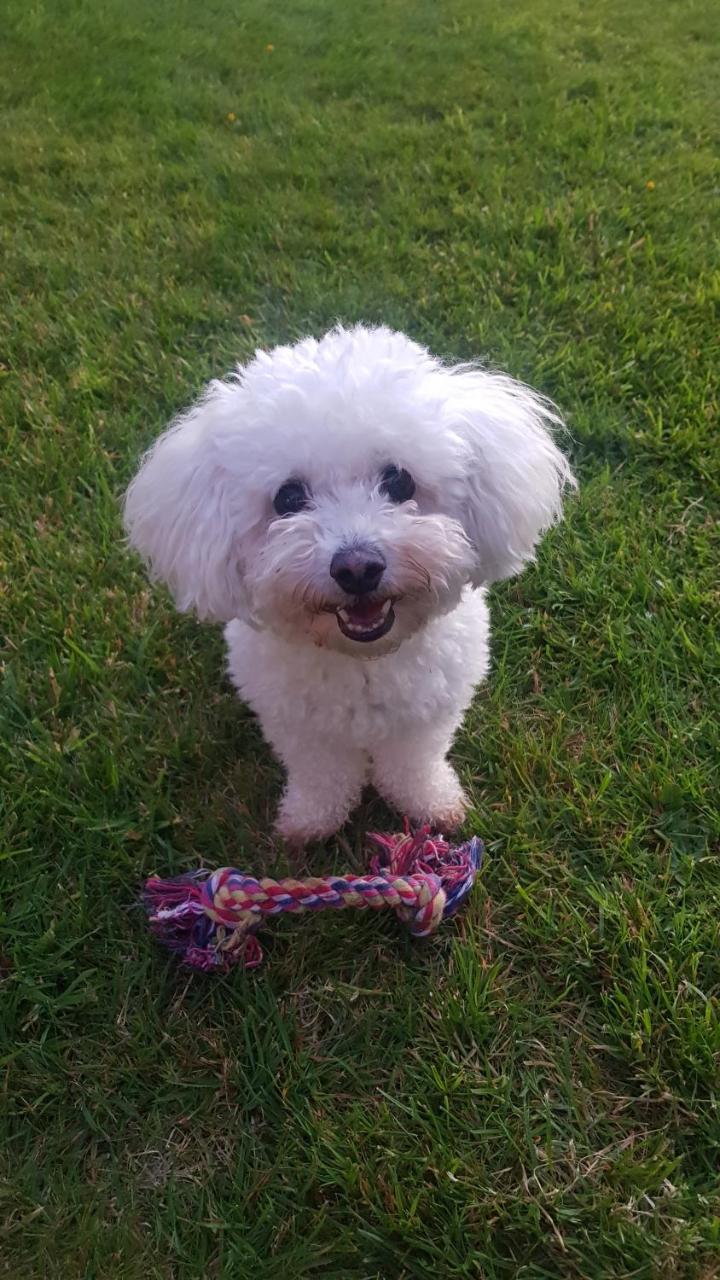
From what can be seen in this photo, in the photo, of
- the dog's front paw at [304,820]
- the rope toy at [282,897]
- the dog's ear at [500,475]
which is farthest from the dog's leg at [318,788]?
the dog's ear at [500,475]

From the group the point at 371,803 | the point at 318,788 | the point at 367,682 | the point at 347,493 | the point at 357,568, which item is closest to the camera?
the point at 357,568

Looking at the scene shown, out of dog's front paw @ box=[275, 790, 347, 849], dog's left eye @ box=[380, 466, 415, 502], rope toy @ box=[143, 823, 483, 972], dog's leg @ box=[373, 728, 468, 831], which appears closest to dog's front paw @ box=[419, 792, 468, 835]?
dog's leg @ box=[373, 728, 468, 831]

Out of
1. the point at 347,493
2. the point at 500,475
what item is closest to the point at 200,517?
the point at 347,493

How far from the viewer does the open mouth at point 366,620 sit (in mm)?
1570

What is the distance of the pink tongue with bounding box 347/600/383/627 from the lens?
156 centimetres

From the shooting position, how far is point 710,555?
2619mm

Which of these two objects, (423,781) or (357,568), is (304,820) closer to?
(423,781)

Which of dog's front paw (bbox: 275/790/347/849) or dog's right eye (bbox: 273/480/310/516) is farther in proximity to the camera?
dog's front paw (bbox: 275/790/347/849)

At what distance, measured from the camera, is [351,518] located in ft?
5.18

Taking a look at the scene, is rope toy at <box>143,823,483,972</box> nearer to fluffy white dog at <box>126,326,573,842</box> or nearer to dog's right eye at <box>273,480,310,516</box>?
fluffy white dog at <box>126,326,573,842</box>

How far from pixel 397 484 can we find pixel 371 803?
995mm

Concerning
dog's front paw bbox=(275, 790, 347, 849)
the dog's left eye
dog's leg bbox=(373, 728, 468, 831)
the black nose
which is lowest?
dog's front paw bbox=(275, 790, 347, 849)

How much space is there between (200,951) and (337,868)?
16.8 inches

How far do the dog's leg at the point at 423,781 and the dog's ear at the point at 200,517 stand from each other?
0.59 m
